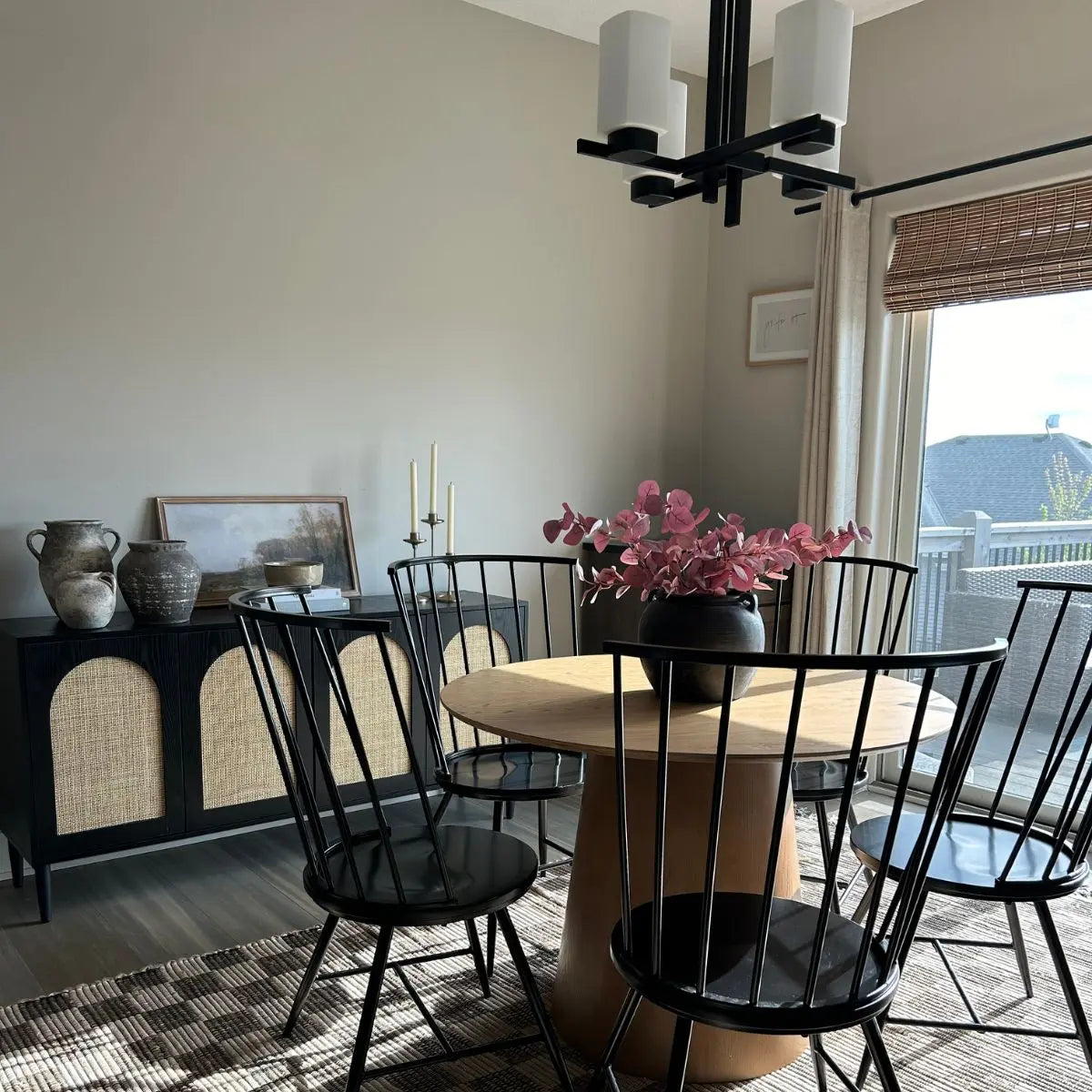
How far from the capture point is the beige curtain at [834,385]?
379 centimetres

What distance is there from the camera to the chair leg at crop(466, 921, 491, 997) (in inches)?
84.6

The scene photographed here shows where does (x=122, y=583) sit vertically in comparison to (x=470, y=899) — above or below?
above

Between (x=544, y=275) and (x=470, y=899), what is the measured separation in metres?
2.89

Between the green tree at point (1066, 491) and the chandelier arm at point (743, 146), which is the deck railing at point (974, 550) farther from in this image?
the chandelier arm at point (743, 146)

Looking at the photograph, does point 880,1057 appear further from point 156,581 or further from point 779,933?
point 156,581

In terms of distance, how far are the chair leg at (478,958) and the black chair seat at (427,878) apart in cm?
17

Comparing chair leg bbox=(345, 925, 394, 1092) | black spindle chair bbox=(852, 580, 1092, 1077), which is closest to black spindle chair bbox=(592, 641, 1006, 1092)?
black spindle chair bbox=(852, 580, 1092, 1077)

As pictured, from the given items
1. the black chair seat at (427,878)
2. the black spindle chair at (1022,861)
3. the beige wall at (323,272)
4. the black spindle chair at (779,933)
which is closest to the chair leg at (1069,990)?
the black spindle chair at (1022,861)

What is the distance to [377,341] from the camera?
146 inches

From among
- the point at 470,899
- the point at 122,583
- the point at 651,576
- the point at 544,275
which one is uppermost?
the point at 544,275

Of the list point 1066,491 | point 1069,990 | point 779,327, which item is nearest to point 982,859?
point 1069,990

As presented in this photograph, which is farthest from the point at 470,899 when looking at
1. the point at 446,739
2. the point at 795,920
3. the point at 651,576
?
the point at 446,739

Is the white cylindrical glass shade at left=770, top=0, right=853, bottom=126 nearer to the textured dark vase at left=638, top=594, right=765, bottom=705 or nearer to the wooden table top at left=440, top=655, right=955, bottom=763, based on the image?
the textured dark vase at left=638, top=594, right=765, bottom=705

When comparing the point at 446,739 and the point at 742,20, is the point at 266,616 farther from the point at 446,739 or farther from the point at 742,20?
the point at 446,739
